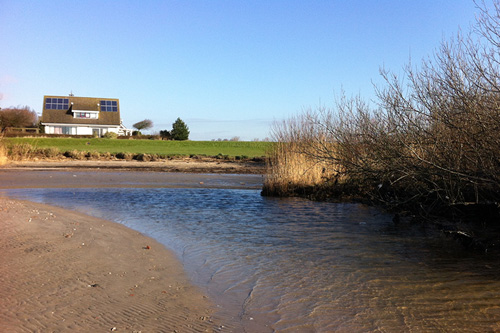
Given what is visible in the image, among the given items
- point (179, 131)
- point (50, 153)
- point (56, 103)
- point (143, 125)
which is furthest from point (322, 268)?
point (143, 125)

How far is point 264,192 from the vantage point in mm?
16547

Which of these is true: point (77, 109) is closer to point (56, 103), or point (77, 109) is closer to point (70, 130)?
point (70, 130)

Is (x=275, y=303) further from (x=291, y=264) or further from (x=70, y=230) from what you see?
(x=70, y=230)

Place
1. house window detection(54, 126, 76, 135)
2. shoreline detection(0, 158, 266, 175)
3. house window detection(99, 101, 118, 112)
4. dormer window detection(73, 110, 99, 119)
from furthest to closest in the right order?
house window detection(99, 101, 118, 112) < dormer window detection(73, 110, 99, 119) < house window detection(54, 126, 76, 135) < shoreline detection(0, 158, 266, 175)

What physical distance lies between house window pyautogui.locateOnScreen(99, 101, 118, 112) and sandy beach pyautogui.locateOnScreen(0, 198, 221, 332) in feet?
190

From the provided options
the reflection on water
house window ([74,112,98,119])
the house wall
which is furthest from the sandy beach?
house window ([74,112,98,119])

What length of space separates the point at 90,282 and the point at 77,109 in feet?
198

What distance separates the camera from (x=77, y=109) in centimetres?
6078

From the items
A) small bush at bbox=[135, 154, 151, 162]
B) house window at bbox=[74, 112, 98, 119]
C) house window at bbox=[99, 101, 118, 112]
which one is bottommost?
small bush at bbox=[135, 154, 151, 162]

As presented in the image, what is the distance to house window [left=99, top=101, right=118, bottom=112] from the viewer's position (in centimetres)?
6328

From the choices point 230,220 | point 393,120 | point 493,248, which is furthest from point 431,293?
point 230,220

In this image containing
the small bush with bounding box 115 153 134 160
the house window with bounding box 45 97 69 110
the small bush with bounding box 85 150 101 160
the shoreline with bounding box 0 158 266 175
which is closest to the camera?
the shoreline with bounding box 0 158 266 175

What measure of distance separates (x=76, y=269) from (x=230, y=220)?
5.39 m

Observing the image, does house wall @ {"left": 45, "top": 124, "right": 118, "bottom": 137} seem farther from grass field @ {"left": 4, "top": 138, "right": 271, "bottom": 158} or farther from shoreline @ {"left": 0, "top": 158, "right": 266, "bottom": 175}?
shoreline @ {"left": 0, "top": 158, "right": 266, "bottom": 175}
